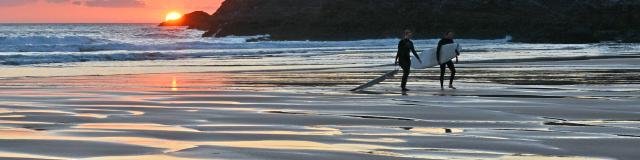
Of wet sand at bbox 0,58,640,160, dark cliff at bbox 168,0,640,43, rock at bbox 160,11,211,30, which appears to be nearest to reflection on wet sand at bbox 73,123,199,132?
wet sand at bbox 0,58,640,160

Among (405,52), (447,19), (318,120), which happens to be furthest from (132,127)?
(447,19)

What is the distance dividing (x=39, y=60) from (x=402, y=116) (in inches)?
925

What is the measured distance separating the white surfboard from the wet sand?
0.62 m

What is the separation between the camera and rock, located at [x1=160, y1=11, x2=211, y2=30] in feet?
452

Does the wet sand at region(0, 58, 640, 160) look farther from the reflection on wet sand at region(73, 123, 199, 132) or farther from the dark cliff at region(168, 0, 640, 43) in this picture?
the dark cliff at region(168, 0, 640, 43)

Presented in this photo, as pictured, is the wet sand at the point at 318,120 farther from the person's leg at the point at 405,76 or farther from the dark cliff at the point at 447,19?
the dark cliff at the point at 447,19

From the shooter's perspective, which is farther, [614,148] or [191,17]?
[191,17]

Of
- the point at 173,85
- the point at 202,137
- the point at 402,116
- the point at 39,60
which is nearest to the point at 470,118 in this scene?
the point at 402,116

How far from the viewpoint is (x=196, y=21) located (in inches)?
5787

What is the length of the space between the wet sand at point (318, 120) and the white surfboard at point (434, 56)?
62 cm

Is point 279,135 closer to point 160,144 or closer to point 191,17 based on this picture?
point 160,144

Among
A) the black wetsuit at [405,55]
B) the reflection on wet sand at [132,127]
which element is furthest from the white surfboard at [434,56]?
the reflection on wet sand at [132,127]

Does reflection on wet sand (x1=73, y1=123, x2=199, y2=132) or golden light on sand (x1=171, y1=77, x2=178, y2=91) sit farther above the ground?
reflection on wet sand (x1=73, y1=123, x2=199, y2=132)

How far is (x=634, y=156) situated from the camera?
22.0 ft
